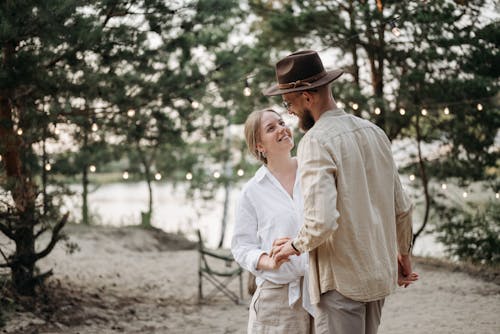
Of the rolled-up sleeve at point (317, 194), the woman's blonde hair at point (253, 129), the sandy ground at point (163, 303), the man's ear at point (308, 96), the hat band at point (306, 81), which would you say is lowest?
the sandy ground at point (163, 303)

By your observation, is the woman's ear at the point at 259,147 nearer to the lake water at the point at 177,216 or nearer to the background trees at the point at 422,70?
the background trees at the point at 422,70


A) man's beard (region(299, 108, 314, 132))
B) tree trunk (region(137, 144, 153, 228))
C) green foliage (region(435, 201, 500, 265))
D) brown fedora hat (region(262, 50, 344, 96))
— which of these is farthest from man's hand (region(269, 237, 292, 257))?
tree trunk (region(137, 144, 153, 228))

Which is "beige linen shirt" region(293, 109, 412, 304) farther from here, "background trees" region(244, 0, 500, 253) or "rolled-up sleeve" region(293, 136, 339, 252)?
"background trees" region(244, 0, 500, 253)

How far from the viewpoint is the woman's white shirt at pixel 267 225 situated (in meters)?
2.14

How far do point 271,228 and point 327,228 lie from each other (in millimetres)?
515

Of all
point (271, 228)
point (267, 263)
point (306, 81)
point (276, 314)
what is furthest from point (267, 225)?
point (306, 81)

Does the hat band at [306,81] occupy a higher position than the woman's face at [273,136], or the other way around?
the hat band at [306,81]

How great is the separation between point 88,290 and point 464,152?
5644 mm

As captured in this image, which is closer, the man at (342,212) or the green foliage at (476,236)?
the man at (342,212)

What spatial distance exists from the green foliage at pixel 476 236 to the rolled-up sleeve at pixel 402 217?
6311 mm

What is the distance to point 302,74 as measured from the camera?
76.9 inches

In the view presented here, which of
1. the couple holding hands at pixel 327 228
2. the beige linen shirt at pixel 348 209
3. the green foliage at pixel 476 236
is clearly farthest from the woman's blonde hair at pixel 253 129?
the green foliage at pixel 476 236

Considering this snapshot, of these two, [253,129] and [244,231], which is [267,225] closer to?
[244,231]

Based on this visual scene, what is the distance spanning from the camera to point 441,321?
514 centimetres
